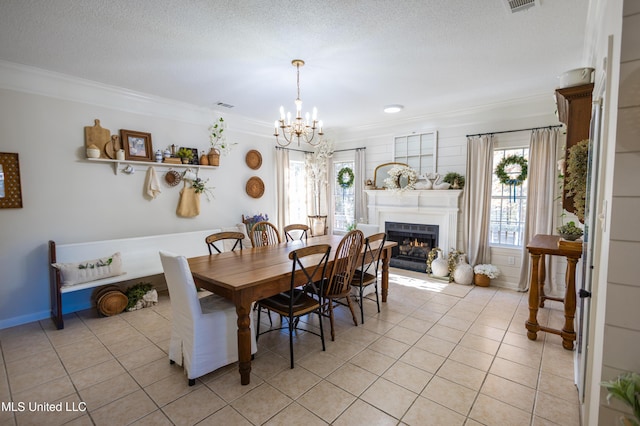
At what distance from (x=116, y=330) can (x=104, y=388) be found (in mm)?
1092

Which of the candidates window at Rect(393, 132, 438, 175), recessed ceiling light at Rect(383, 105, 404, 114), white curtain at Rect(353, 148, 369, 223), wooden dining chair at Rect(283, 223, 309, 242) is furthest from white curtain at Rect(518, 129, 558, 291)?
wooden dining chair at Rect(283, 223, 309, 242)

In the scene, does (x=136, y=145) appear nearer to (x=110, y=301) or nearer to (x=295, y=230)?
(x=110, y=301)

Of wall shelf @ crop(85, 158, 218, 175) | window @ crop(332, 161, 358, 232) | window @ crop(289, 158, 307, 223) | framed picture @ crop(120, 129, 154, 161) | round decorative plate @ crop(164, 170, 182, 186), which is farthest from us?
window @ crop(332, 161, 358, 232)

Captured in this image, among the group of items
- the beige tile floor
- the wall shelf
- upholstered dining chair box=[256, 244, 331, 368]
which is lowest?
the beige tile floor

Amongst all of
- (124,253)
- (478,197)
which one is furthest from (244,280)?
(478,197)

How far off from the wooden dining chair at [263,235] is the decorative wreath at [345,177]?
8.36 feet

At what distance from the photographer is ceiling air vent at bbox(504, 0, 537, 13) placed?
2053 millimetres

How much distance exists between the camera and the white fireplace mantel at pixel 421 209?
4844 millimetres

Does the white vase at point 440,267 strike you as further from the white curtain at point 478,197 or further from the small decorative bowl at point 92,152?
the small decorative bowl at point 92,152

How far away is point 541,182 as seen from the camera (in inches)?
157

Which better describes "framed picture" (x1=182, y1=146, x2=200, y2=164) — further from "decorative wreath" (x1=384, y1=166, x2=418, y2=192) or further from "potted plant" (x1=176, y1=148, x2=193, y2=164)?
"decorative wreath" (x1=384, y1=166, x2=418, y2=192)

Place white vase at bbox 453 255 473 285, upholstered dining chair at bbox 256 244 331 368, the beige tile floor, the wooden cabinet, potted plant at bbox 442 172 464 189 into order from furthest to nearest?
potted plant at bbox 442 172 464 189 → white vase at bbox 453 255 473 285 → upholstered dining chair at bbox 256 244 331 368 → the wooden cabinet → the beige tile floor

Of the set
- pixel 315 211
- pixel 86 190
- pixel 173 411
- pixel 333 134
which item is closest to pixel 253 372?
pixel 173 411

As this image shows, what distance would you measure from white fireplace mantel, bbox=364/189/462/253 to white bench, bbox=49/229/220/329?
2.95m
